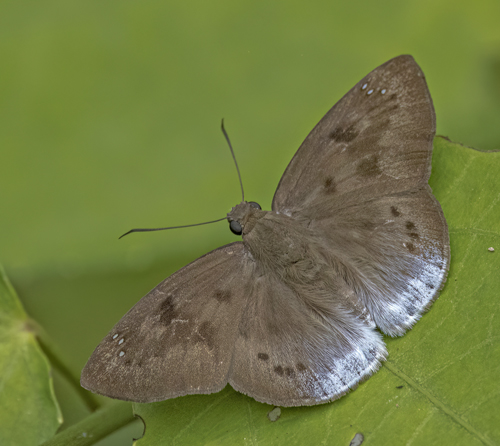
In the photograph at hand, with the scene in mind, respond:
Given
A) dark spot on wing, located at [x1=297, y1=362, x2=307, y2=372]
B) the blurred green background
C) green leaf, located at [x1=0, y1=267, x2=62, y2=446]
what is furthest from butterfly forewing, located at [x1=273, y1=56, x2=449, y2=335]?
green leaf, located at [x1=0, y1=267, x2=62, y2=446]

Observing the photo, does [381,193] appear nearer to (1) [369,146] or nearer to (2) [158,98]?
(1) [369,146]

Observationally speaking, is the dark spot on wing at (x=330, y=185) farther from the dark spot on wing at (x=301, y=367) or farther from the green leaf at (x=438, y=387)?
the dark spot on wing at (x=301, y=367)

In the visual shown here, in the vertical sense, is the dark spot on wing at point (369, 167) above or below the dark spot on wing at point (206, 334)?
above

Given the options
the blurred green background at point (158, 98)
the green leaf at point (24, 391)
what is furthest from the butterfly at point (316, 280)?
the green leaf at point (24, 391)

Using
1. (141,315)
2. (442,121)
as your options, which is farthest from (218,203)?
(442,121)

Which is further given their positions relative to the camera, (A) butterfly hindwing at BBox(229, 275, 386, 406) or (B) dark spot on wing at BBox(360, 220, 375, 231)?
(B) dark spot on wing at BBox(360, 220, 375, 231)

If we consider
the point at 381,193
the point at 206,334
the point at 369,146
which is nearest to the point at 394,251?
the point at 381,193

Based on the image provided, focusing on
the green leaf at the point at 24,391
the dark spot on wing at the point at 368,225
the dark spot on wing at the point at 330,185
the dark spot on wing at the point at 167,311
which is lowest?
the green leaf at the point at 24,391

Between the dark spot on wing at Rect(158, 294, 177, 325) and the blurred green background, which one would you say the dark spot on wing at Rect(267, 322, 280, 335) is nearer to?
the dark spot on wing at Rect(158, 294, 177, 325)
